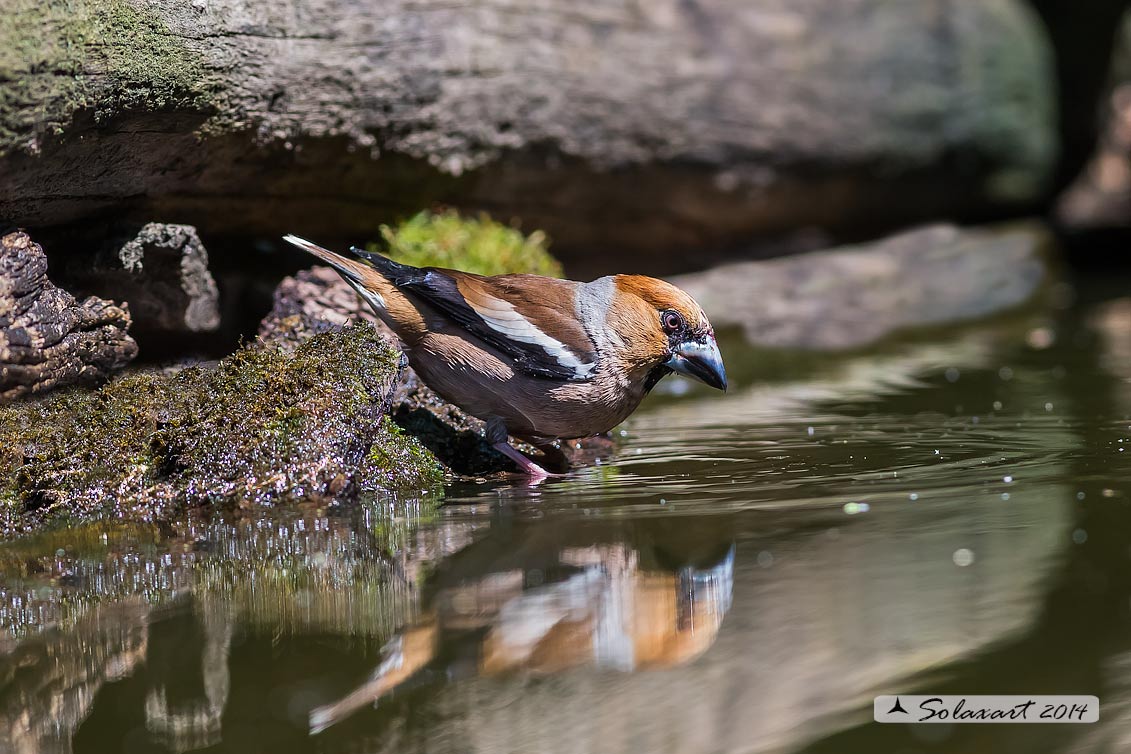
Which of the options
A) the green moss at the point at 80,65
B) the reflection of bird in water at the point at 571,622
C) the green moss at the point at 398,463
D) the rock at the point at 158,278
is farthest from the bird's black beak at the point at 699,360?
the green moss at the point at 80,65

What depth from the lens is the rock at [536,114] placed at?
16.2 feet

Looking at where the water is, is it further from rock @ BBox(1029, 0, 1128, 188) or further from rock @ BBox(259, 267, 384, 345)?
rock @ BBox(1029, 0, 1128, 188)

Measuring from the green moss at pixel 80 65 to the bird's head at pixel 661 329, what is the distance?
2420 mm

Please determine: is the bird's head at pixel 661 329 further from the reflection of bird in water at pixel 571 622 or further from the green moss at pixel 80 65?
the green moss at pixel 80 65

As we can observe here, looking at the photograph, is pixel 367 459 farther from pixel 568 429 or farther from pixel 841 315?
pixel 841 315

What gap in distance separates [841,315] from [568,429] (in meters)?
5.13

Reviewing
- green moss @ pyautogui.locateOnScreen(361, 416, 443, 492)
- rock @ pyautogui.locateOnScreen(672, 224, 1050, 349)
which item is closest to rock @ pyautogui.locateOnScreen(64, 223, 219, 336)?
green moss @ pyautogui.locateOnScreen(361, 416, 443, 492)

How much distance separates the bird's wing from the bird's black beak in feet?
→ 1.50

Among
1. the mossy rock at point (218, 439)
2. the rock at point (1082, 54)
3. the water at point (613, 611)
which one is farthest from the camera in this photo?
the rock at point (1082, 54)

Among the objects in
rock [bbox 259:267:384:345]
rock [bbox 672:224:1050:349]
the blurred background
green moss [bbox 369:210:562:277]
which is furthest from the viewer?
rock [bbox 672:224:1050:349]

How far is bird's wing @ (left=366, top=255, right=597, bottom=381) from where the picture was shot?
16.0 ft

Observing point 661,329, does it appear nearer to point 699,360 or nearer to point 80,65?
point 699,360

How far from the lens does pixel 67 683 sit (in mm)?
2809

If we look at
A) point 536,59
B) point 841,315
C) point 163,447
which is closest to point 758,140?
point 841,315
